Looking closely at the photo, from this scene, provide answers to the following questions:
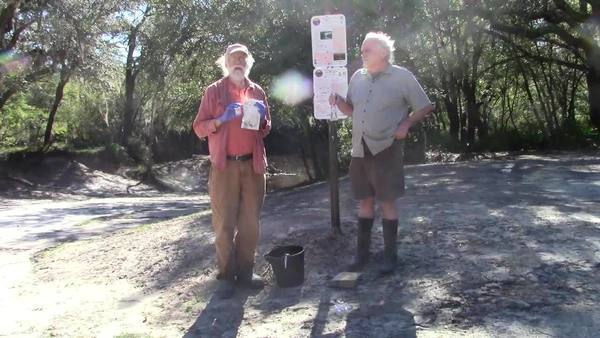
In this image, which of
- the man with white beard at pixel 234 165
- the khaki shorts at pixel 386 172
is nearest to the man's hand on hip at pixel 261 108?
the man with white beard at pixel 234 165

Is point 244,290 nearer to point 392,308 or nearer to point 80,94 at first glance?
point 392,308

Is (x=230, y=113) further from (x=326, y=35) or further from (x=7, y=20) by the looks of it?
(x=7, y=20)

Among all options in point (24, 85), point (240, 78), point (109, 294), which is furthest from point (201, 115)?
point (24, 85)

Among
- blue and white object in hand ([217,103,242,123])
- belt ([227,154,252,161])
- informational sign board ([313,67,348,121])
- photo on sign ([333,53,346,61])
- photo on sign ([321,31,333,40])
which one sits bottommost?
belt ([227,154,252,161])

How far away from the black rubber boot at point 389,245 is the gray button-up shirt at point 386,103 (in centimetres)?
60

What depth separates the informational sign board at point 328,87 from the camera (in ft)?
18.6

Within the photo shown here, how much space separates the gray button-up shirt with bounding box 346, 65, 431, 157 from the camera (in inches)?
185

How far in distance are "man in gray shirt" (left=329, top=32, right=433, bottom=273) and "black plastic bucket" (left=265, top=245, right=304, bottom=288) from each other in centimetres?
69

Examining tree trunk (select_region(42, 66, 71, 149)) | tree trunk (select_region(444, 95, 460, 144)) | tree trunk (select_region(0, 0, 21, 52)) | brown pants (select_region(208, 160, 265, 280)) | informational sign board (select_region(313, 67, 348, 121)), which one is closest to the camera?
brown pants (select_region(208, 160, 265, 280))

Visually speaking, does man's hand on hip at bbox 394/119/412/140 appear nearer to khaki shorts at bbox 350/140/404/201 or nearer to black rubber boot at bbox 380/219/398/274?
khaki shorts at bbox 350/140/404/201

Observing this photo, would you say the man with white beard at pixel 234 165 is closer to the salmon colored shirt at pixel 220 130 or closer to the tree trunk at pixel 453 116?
the salmon colored shirt at pixel 220 130

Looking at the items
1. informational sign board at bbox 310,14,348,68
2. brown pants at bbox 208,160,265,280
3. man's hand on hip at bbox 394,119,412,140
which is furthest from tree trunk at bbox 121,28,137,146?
man's hand on hip at bbox 394,119,412,140

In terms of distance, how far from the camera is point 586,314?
384 cm

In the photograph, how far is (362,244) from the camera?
16.6ft
